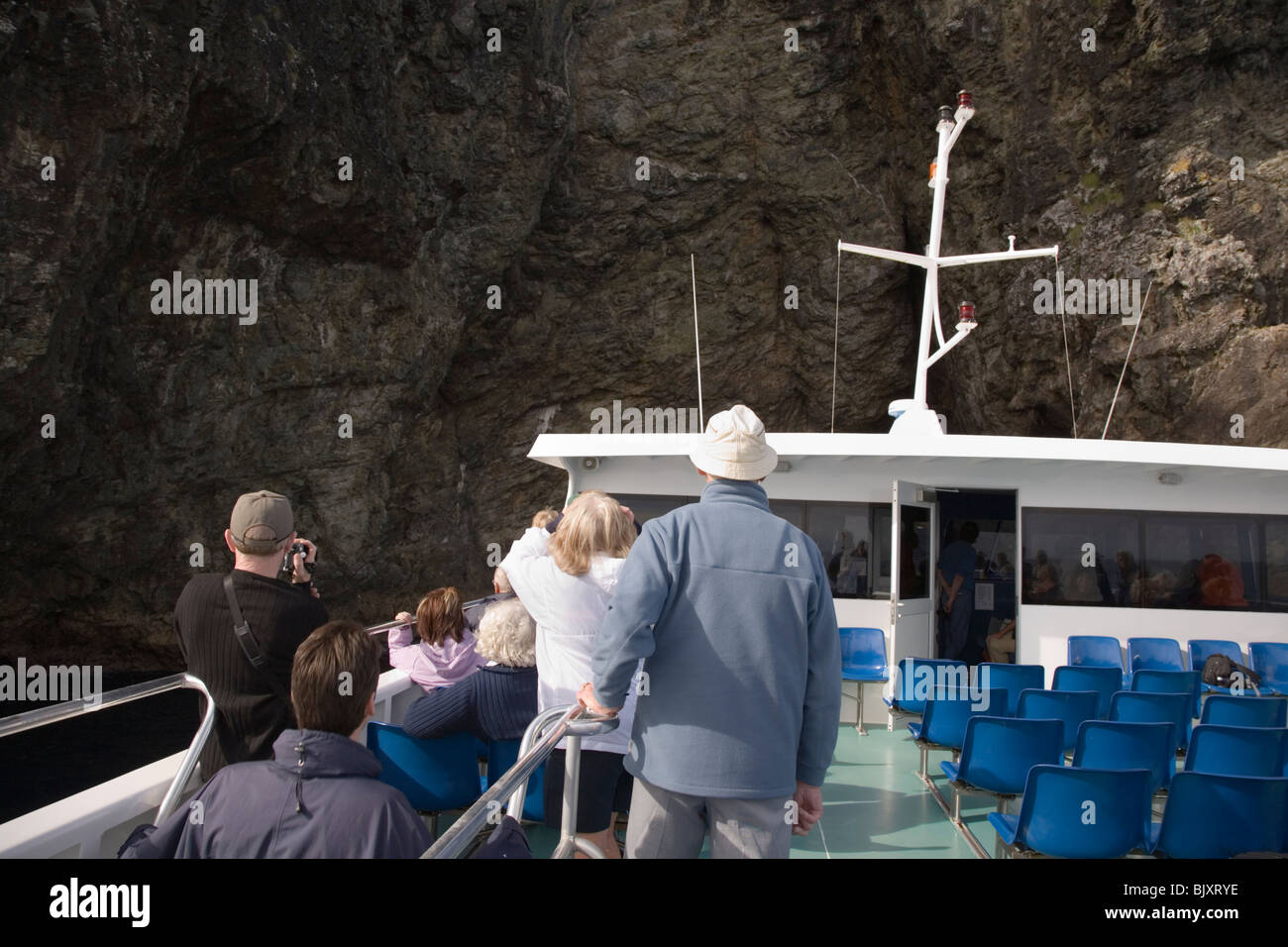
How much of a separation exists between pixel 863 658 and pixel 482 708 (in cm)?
458

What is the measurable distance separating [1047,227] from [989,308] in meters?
2.28

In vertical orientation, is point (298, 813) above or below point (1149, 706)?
above

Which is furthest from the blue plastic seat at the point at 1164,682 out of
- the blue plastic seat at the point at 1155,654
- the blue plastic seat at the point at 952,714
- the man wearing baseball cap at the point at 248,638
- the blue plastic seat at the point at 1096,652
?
the man wearing baseball cap at the point at 248,638

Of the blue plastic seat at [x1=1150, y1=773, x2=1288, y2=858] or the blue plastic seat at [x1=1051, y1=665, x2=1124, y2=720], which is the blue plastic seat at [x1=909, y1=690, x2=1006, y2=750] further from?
the blue plastic seat at [x1=1150, y1=773, x2=1288, y2=858]

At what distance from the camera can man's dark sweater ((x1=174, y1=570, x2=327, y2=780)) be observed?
115 inches

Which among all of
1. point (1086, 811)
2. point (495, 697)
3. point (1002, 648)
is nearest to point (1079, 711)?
point (1086, 811)

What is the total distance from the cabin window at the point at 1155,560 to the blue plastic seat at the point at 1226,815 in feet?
16.4

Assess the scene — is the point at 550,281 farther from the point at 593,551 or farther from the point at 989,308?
the point at 593,551

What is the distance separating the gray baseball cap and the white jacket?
840 mm

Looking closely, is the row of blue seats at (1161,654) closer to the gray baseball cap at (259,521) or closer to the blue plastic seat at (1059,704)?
the blue plastic seat at (1059,704)

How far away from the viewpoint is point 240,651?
114 inches

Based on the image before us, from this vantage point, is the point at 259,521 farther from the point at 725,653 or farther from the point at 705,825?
the point at 705,825

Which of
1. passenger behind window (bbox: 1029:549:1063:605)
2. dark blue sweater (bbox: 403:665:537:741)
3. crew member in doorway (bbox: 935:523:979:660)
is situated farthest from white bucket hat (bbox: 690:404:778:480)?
crew member in doorway (bbox: 935:523:979:660)
